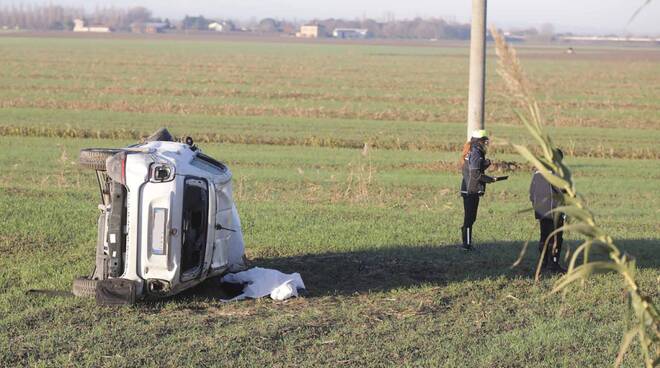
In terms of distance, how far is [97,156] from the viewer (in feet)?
31.8

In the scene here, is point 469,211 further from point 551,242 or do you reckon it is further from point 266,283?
point 266,283

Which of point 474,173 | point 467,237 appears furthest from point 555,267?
point 474,173

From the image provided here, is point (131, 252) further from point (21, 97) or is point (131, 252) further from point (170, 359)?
point (21, 97)

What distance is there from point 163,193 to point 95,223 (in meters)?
5.26

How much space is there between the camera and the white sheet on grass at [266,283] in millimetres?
10047

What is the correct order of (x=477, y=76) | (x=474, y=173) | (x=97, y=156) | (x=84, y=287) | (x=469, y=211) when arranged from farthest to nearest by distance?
(x=477, y=76) → (x=469, y=211) → (x=474, y=173) → (x=84, y=287) → (x=97, y=156)

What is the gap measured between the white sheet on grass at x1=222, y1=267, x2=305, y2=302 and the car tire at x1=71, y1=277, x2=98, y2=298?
1.29 meters

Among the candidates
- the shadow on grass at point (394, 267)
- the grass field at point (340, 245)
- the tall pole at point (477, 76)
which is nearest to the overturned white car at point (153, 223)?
the grass field at point (340, 245)

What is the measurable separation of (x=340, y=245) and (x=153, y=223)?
4.22 m

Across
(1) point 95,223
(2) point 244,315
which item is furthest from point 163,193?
(1) point 95,223

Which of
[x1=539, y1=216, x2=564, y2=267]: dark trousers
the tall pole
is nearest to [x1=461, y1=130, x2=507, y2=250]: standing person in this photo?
[x1=539, y1=216, x2=564, y2=267]: dark trousers

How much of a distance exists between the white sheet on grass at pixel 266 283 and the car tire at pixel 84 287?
129 centimetres

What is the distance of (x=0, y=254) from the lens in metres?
12.2

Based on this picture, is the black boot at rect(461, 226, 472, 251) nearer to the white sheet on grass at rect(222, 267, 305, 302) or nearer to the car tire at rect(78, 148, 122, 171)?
the white sheet on grass at rect(222, 267, 305, 302)
